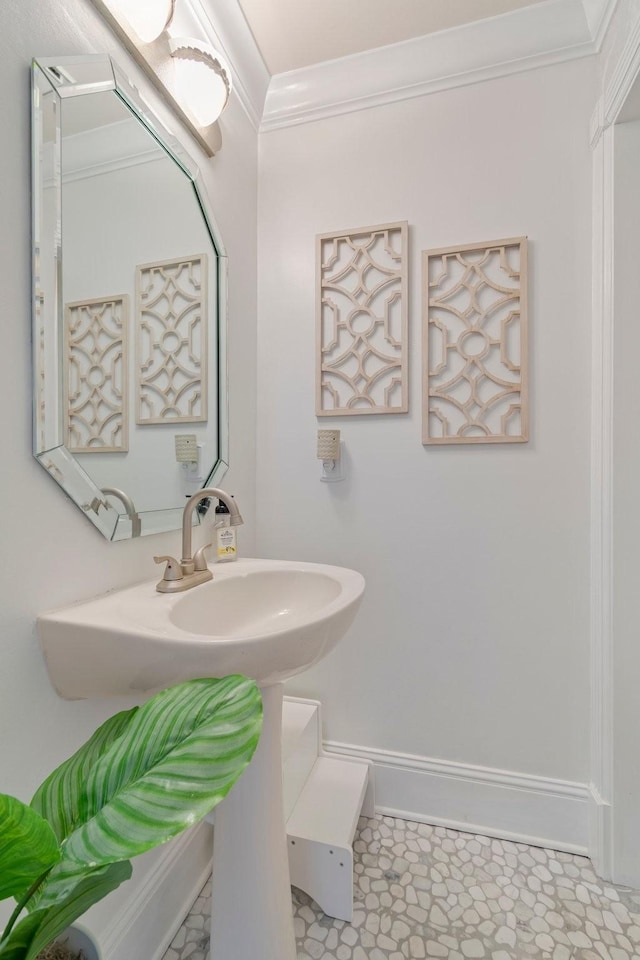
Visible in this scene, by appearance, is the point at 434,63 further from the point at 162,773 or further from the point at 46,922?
the point at 46,922

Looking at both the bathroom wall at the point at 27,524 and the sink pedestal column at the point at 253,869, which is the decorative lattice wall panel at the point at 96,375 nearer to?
the bathroom wall at the point at 27,524

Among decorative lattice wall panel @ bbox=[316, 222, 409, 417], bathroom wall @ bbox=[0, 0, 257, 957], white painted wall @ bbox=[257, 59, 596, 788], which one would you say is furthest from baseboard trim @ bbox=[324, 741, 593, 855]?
decorative lattice wall panel @ bbox=[316, 222, 409, 417]

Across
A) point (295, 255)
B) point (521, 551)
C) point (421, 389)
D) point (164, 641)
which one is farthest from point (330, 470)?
point (164, 641)

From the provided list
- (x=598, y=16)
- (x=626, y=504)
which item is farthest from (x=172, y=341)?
(x=598, y=16)

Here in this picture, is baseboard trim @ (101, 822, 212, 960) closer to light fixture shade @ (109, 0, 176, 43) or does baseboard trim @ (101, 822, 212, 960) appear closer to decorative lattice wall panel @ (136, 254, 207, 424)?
decorative lattice wall panel @ (136, 254, 207, 424)

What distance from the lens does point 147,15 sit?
966 millimetres

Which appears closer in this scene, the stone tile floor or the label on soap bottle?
the stone tile floor

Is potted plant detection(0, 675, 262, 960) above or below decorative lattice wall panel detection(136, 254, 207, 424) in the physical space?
below

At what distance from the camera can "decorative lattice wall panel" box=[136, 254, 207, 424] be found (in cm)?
105

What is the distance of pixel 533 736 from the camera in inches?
53.2

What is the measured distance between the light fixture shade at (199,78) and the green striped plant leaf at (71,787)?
1368 mm

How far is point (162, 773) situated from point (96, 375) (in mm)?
760

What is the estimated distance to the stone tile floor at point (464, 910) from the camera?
3.34 feet

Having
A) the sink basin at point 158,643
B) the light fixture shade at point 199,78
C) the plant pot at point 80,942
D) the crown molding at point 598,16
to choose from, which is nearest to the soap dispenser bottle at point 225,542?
the sink basin at point 158,643
